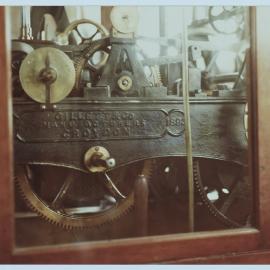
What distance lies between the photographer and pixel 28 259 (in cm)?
115

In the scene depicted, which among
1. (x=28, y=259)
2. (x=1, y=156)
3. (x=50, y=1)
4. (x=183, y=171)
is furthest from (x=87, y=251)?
(x=183, y=171)

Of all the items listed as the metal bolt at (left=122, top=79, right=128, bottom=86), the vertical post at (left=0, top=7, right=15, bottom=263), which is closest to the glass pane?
the metal bolt at (left=122, top=79, right=128, bottom=86)

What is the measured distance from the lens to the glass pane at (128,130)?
1580mm

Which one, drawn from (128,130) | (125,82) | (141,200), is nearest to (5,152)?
(141,200)

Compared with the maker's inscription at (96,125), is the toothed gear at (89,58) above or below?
above

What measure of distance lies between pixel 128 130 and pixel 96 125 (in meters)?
0.14

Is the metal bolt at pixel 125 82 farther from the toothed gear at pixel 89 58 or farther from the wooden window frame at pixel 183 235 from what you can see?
the wooden window frame at pixel 183 235

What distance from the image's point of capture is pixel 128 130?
1714 millimetres

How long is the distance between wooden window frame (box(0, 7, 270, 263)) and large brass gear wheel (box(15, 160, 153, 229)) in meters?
0.54

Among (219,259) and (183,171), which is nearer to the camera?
(219,259)

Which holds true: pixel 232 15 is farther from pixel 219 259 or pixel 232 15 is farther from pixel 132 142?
pixel 219 259

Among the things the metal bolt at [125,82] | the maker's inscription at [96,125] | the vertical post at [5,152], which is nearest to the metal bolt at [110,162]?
the maker's inscription at [96,125]

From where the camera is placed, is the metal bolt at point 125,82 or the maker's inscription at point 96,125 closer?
the maker's inscription at point 96,125

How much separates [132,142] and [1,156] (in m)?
0.71
